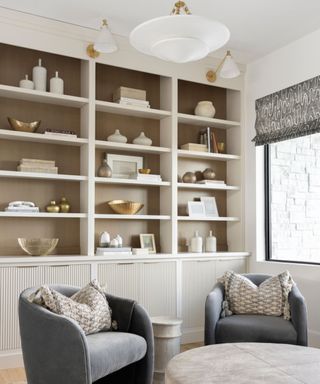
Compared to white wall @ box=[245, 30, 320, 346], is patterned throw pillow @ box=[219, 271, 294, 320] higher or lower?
lower

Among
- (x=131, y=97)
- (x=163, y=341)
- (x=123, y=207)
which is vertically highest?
(x=131, y=97)

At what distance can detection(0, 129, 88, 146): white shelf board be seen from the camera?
160 inches

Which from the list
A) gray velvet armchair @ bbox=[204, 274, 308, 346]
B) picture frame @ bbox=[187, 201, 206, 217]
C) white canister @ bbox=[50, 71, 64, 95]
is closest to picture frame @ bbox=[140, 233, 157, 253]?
picture frame @ bbox=[187, 201, 206, 217]

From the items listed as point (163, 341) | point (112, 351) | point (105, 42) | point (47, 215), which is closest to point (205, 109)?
point (105, 42)

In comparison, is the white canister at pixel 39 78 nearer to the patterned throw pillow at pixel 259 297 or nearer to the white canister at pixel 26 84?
the white canister at pixel 26 84

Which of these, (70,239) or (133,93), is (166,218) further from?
(133,93)

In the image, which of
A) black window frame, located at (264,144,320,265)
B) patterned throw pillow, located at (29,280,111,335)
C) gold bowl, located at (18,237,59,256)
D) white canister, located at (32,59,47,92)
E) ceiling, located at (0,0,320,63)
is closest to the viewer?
patterned throw pillow, located at (29,280,111,335)

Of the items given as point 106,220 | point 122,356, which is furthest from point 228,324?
point 106,220

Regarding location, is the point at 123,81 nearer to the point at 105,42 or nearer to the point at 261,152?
the point at 105,42

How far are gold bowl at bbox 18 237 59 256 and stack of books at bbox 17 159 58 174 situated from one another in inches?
23.8

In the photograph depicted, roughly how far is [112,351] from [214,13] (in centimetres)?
285

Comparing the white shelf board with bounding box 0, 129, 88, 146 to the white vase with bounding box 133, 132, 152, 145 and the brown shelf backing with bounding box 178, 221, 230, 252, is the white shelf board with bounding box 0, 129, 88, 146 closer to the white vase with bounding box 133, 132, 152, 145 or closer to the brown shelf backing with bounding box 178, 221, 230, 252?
the white vase with bounding box 133, 132, 152, 145

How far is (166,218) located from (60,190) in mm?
1064

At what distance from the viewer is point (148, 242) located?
4.84 metres
